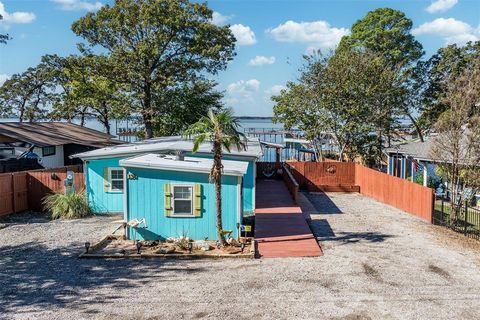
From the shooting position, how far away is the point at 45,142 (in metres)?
25.1

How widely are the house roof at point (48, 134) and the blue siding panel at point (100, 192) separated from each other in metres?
8.37

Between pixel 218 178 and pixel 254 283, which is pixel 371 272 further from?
pixel 218 178

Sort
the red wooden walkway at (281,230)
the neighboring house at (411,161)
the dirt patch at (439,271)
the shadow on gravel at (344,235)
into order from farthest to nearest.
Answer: the neighboring house at (411,161) < the shadow on gravel at (344,235) < the red wooden walkway at (281,230) < the dirt patch at (439,271)

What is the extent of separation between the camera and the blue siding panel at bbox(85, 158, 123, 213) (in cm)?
1775

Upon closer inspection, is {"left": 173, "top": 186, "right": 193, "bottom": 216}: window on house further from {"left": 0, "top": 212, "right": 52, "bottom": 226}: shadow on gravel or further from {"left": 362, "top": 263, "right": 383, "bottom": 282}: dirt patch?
{"left": 0, "top": 212, "right": 52, "bottom": 226}: shadow on gravel

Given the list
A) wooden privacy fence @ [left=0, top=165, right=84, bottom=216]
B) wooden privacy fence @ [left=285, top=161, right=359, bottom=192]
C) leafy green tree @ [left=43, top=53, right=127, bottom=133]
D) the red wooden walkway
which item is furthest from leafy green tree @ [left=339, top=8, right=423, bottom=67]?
wooden privacy fence @ [left=0, top=165, right=84, bottom=216]

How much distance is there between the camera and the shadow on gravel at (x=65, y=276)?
8.76m

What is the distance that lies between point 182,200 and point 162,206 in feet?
2.21

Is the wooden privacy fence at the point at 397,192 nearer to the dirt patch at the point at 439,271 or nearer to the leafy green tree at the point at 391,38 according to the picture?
the dirt patch at the point at 439,271

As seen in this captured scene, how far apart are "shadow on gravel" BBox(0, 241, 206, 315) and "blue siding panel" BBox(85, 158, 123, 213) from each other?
533 centimetres

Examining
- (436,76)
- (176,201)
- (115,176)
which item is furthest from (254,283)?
(436,76)

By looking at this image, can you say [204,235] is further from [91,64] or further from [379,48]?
[379,48]

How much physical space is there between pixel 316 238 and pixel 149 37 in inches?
909

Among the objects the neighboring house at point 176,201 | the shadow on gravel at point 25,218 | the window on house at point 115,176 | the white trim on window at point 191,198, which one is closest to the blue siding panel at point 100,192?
the window on house at point 115,176
